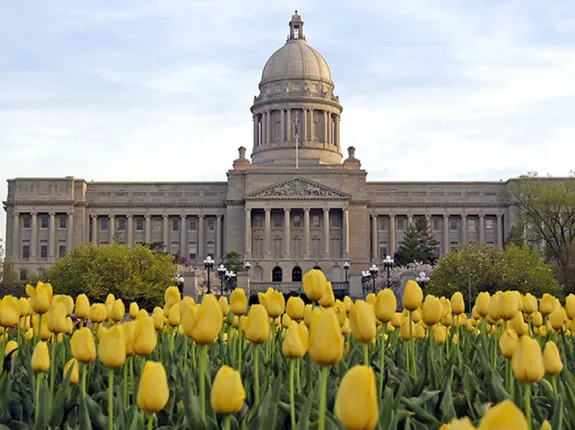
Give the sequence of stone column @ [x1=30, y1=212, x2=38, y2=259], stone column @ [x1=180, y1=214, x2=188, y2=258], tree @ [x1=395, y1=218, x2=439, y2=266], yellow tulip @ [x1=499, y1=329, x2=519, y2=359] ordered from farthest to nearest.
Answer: stone column @ [x1=180, y1=214, x2=188, y2=258], stone column @ [x1=30, y1=212, x2=38, y2=259], tree @ [x1=395, y1=218, x2=439, y2=266], yellow tulip @ [x1=499, y1=329, x2=519, y2=359]

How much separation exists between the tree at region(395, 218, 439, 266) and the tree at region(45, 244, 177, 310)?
3307 cm

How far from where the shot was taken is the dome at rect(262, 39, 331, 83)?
331 ft

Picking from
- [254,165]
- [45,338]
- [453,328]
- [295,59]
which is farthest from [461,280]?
[295,59]

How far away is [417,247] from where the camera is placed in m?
78.8

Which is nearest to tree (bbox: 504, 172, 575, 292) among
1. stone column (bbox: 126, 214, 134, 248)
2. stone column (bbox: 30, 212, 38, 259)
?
stone column (bbox: 126, 214, 134, 248)

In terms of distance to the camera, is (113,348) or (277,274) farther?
(277,274)

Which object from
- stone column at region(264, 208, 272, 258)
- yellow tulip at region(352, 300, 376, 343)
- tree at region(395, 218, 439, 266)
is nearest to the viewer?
yellow tulip at region(352, 300, 376, 343)

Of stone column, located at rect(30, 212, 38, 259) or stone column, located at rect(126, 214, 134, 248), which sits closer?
stone column, located at rect(30, 212, 38, 259)

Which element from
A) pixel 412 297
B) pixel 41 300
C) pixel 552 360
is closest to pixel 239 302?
pixel 412 297

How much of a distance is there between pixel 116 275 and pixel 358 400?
45878 millimetres

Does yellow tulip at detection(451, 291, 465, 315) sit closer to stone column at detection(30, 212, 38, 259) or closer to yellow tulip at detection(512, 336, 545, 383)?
yellow tulip at detection(512, 336, 545, 383)

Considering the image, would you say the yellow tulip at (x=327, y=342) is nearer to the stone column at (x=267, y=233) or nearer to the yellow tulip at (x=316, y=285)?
the yellow tulip at (x=316, y=285)

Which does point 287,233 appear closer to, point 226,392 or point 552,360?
point 552,360

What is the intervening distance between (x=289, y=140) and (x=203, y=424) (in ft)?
307
